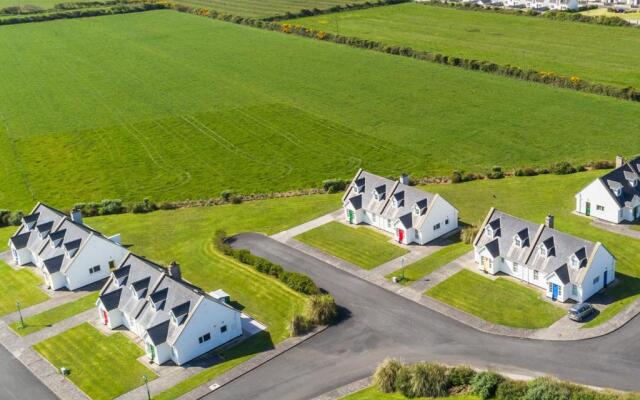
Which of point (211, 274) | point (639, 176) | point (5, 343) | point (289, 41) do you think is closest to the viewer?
point (5, 343)

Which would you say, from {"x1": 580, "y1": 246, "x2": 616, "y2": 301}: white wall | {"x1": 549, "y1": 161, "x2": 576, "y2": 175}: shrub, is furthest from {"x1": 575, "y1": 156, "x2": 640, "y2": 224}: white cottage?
{"x1": 580, "y1": 246, "x2": 616, "y2": 301}: white wall

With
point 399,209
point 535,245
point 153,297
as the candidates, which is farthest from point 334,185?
point 153,297

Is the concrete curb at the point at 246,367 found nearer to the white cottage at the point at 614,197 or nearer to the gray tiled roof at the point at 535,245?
the gray tiled roof at the point at 535,245

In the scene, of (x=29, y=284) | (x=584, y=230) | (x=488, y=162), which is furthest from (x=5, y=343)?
(x=488, y=162)

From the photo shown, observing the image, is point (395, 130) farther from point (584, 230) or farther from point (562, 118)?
point (584, 230)

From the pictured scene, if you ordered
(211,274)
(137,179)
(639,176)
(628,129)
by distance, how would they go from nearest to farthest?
(211,274) < (639,176) < (137,179) < (628,129)

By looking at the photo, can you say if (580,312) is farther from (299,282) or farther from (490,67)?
(490,67)

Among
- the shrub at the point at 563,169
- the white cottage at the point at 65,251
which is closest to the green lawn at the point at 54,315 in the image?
the white cottage at the point at 65,251
